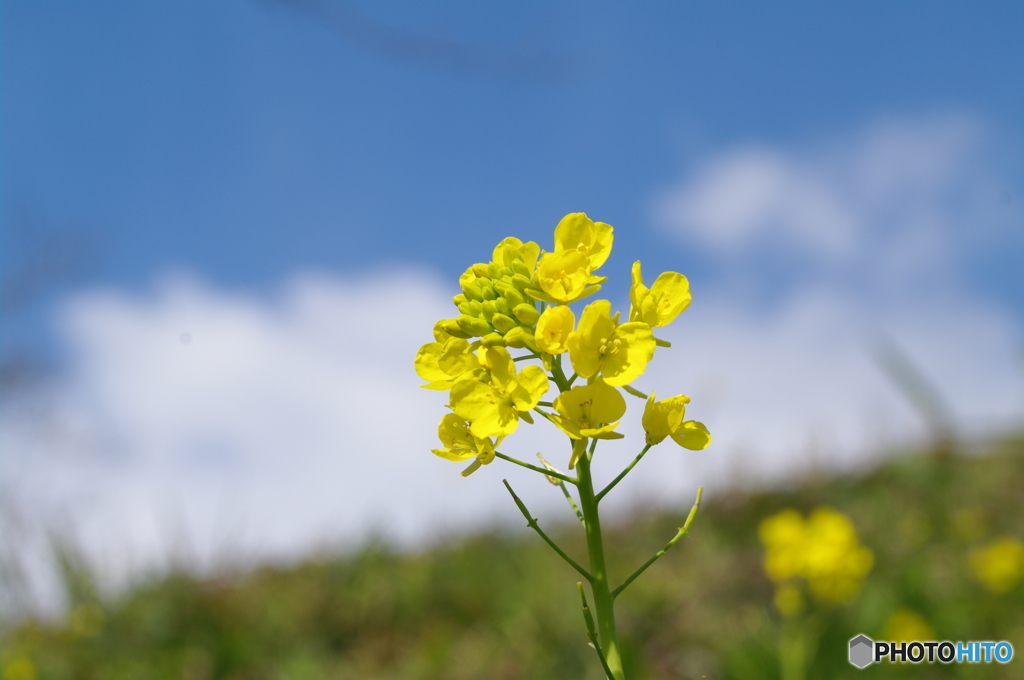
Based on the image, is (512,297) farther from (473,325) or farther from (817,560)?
(817,560)

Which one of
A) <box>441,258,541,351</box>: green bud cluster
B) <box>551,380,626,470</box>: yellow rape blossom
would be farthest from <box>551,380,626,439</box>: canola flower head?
<box>441,258,541,351</box>: green bud cluster

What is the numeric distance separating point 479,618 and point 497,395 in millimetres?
4435

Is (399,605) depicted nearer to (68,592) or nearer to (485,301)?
(68,592)

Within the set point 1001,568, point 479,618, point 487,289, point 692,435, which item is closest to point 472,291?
point 487,289

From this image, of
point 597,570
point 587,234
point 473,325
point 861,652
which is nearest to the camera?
point 597,570

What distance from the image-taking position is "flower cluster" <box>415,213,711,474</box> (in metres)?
1.17

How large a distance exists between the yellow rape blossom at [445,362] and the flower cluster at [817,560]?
124 inches

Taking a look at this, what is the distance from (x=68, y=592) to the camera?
5281mm

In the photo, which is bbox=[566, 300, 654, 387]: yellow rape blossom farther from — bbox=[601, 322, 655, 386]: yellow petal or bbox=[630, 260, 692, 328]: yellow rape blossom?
bbox=[630, 260, 692, 328]: yellow rape blossom

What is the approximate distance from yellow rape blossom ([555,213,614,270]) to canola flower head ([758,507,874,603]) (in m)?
3.23

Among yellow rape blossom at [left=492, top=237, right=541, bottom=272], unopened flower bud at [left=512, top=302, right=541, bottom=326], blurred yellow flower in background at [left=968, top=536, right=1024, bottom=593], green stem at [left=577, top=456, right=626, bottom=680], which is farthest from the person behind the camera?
blurred yellow flower in background at [left=968, top=536, right=1024, bottom=593]

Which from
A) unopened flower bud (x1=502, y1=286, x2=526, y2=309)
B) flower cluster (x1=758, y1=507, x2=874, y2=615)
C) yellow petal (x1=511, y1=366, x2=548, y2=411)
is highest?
flower cluster (x1=758, y1=507, x2=874, y2=615)

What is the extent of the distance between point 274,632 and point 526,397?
4319 millimetres

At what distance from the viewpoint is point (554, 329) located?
1196 millimetres
